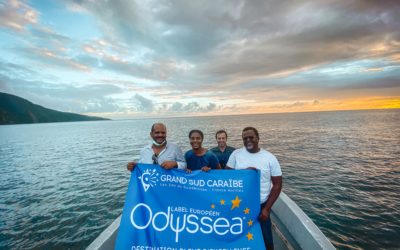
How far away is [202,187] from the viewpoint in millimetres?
3947

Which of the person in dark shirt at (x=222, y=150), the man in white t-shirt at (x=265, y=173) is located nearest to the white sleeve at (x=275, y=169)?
the man in white t-shirt at (x=265, y=173)

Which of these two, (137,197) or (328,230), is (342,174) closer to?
(328,230)

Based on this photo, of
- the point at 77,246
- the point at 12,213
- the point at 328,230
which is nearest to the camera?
the point at 77,246

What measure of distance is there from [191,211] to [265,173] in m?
1.61

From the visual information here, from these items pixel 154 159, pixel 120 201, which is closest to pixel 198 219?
pixel 154 159

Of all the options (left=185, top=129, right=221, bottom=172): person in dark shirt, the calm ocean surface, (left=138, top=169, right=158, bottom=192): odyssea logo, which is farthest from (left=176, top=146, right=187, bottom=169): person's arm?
the calm ocean surface

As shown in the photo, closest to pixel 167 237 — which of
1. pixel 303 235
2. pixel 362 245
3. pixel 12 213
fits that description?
pixel 303 235

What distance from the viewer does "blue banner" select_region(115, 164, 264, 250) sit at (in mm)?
3623

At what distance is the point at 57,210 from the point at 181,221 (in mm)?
10443

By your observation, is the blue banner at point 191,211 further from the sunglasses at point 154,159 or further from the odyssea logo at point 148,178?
the sunglasses at point 154,159

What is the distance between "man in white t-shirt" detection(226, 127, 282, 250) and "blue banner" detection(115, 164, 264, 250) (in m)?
0.13

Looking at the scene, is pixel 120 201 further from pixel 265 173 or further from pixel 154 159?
Result: pixel 265 173

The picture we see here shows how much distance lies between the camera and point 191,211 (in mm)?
3830

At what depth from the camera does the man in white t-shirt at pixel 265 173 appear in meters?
3.71
